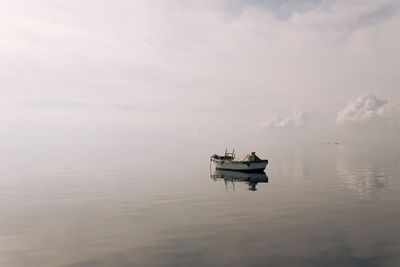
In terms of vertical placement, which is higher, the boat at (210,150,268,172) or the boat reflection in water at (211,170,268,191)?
the boat at (210,150,268,172)

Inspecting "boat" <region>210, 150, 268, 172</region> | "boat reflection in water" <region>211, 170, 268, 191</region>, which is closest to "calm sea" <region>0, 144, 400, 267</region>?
"boat reflection in water" <region>211, 170, 268, 191</region>

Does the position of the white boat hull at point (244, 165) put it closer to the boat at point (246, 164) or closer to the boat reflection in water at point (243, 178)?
the boat at point (246, 164)

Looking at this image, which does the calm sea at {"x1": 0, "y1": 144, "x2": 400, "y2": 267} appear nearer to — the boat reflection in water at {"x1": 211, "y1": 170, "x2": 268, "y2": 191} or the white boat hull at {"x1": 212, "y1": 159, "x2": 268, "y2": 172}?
the boat reflection in water at {"x1": 211, "y1": 170, "x2": 268, "y2": 191}

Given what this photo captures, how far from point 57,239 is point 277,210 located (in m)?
19.9

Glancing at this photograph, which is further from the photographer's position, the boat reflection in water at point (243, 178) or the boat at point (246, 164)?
the boat at point (246, 164)

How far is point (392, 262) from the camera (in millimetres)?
18109

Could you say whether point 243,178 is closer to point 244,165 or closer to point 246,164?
point 246,164

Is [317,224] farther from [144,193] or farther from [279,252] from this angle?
[144,193]

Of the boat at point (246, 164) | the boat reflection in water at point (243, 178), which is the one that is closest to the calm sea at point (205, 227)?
the boat reflection in water at point (243, 178)

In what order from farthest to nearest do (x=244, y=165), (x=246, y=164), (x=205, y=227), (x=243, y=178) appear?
(x=244, y=165)
(x=246, y=164)
(x=243, y=178)
(x=205, y=227)

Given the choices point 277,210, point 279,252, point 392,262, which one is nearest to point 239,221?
point 277,210

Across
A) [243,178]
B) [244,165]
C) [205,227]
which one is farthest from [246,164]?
[205,227]

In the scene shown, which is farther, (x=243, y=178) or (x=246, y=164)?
(x=246, y=164)

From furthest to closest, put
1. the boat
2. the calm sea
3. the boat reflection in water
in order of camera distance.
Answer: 1. the boat
2. the boat reflection in water
3. the calm sea
